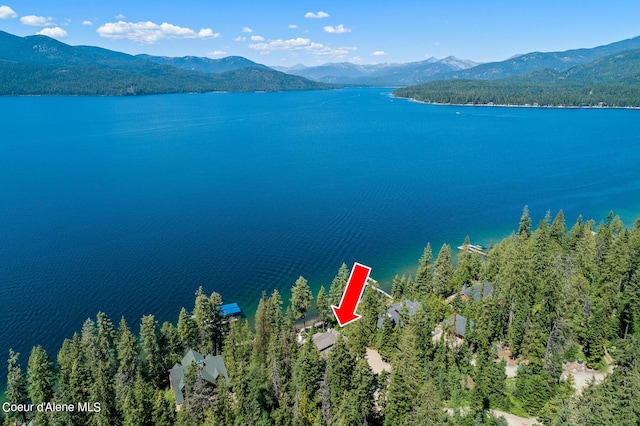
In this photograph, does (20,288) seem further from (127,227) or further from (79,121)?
(79,121)

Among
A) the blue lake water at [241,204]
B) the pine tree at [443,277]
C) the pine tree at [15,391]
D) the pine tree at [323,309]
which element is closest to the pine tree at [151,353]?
the pine tree at [15,391]

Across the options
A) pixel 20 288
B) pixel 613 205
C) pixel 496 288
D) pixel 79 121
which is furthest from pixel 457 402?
pixel 79 121

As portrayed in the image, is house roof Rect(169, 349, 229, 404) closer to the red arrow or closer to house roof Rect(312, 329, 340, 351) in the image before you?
house roof Rect(312, 329, 340, 351)

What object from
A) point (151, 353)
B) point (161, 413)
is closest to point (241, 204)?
point (151, 353)

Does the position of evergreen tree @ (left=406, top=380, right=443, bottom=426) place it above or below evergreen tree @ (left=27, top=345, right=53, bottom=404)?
above

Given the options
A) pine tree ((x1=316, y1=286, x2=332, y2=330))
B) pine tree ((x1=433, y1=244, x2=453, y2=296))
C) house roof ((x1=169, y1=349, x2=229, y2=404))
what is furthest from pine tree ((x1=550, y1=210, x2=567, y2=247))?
house roof ((x1=169, y1=349, x2=229, y2=404))

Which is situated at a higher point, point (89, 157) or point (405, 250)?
point (89, 157)
